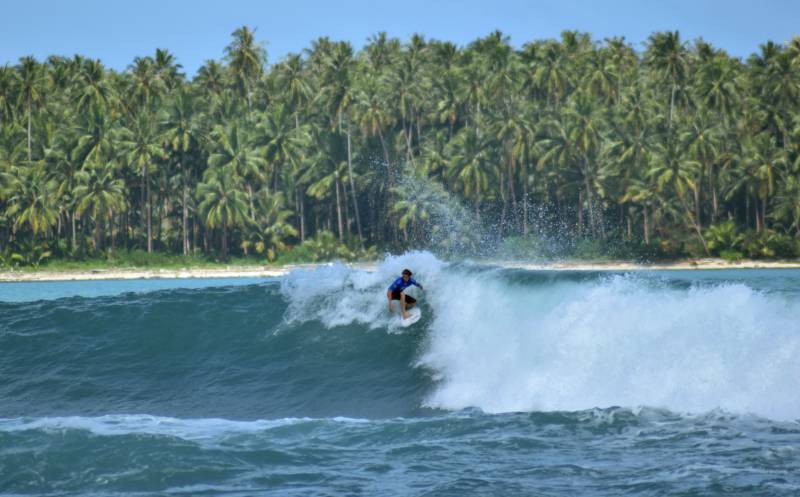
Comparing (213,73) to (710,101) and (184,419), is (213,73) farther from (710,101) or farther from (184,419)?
(184,419)

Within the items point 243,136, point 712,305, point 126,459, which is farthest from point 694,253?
point 126,459

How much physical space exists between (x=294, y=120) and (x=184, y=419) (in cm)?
7331

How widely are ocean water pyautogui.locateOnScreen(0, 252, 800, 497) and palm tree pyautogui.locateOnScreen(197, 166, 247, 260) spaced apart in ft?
163

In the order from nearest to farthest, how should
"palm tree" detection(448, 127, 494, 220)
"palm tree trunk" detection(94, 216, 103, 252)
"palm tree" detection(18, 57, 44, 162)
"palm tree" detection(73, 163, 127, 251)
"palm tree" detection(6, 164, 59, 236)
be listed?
"palm tree" detection(6, 164, 59, 236)
"palm tree" detection(73, 163, 127, 251)
"palm tree trunk" detection(94, 216, 103, 252)
"palm tree" detection(448, 127, 494, 220)
"palm tree" detection(18, 57, 44, 162)

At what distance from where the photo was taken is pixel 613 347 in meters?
16.2

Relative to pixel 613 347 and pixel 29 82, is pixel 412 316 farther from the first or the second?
pixel 29 82

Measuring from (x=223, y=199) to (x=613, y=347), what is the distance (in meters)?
61.6

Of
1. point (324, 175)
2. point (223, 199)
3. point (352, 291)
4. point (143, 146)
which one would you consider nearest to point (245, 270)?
point (223, 199)

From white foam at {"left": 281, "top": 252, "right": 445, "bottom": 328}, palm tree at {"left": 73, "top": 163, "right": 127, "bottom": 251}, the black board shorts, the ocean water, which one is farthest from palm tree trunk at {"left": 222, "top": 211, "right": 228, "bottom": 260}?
the black board shorts

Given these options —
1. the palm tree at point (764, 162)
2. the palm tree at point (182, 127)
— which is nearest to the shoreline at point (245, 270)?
the palm tree at point (764, 162)

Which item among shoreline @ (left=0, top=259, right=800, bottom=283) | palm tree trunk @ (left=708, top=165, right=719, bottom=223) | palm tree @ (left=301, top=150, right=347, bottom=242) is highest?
palm tree @ (left=301, top=150, right=347, bottom=242)

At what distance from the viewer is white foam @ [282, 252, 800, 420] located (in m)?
14.6

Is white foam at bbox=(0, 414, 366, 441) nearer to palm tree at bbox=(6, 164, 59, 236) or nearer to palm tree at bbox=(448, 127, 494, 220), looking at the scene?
palm tree at bbox=(6, 164, 59, 236)

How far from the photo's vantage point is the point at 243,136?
79.2m
